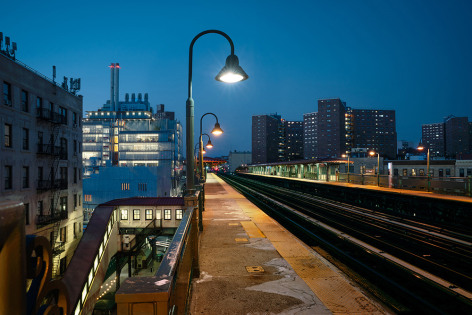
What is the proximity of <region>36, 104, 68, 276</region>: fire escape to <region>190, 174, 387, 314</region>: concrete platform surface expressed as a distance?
22.6 meters

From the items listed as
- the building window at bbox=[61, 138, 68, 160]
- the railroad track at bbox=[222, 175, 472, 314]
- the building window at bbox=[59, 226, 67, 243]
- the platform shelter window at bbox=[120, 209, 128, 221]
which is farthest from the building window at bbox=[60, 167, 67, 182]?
the railroad track at bbox=[222, 175, 472, 314]

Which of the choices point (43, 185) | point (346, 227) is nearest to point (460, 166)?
point (346, 227)

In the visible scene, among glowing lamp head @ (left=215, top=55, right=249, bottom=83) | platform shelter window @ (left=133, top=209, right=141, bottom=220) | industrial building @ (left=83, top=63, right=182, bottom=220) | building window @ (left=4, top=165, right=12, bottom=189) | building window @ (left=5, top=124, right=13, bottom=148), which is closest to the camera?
glowing lamp head @ (left=215, top=55, right=249, bottom=83)

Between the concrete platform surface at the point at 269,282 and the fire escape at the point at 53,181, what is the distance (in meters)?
22.6

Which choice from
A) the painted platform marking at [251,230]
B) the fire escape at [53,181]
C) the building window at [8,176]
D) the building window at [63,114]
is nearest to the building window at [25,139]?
the fire escape at [53,181]

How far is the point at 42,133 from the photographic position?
2831 centimetres

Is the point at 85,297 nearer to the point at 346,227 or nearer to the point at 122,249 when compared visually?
the point at 122,249

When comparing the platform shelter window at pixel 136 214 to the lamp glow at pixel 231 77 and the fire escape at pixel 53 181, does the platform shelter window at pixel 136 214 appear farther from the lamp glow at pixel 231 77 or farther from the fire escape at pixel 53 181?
the lamp glow at pixel 231 77

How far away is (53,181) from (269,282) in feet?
92.7

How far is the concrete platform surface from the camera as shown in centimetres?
592

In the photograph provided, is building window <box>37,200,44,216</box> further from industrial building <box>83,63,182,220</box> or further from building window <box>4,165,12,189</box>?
industrial building <box>83,63,182,220</box>

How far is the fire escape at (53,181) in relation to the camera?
2745 cm

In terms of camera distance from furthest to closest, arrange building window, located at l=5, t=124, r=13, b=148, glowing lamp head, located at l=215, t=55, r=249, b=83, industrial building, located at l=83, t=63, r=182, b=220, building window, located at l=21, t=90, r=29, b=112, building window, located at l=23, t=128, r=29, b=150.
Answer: industrial building, located at l=83, t=63, r=182, b=220, building window, located at l=23, t=128, r=29, b=150, building window, located at l=21, t=90, r=29, b=112, building window, located at l=5, t=124, r=13, b=148, glowing lamp head, located at l=215, t=55, r=249, b=83

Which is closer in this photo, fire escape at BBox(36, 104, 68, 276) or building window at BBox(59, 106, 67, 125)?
fire escape at BBox(36, 104, 68, 276)
